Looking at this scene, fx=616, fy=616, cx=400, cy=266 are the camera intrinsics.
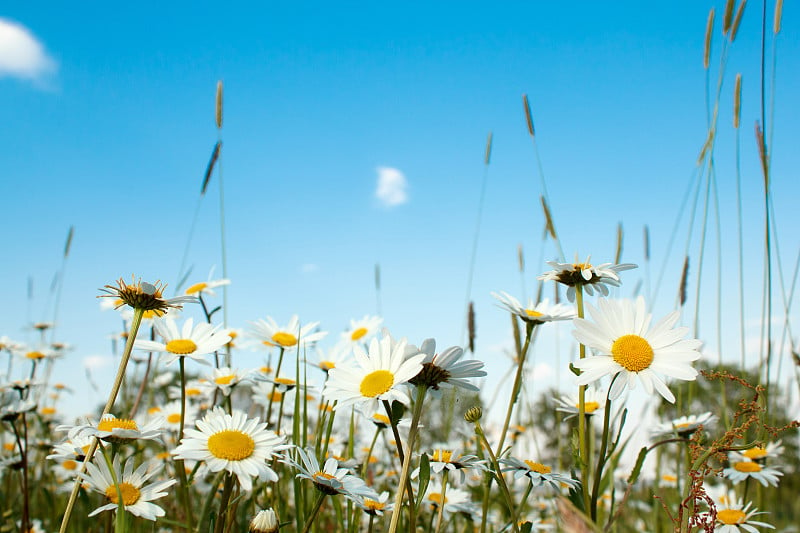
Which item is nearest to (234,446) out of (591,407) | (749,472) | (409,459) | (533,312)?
(409,459)

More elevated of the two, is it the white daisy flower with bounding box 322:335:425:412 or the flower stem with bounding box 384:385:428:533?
the white daisy flower with bounding box 322:335:425:412

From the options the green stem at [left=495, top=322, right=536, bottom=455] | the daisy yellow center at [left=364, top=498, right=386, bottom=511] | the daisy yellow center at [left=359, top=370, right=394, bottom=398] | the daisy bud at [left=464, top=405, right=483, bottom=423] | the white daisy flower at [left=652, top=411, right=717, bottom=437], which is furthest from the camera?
the white daisy flower at [left=652, top=411, right=717, bottom=437]

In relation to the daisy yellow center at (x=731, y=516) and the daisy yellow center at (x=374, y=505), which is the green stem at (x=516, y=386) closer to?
the daisy yellow center at (x=374, y=505)

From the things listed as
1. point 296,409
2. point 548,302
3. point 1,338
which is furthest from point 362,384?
point 1,338

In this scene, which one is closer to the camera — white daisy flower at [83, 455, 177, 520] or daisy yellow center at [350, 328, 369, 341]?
white daisy flower at [83, 455, 177, 520]

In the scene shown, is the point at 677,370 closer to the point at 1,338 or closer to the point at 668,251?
the point at 668,251

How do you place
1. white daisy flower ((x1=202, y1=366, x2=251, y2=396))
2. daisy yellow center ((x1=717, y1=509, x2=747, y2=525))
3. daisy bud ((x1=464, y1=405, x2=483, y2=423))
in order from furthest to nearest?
1. white daisy flower ((x1=202, y1=366, x2=251, y2=396))
2. daisy yellow center ((x1=717, y1=509, x2=747, y2=525))
3. daisy bud ((x1=464, y1=405, x2=483, y2=423))

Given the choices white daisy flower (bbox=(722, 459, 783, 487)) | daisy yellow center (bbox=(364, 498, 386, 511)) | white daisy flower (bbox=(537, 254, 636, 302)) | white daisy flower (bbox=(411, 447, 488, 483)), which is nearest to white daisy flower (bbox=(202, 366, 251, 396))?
daisy yellow center (bbox=(364, 498, 386, 511))

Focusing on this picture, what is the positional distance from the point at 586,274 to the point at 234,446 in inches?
34.6

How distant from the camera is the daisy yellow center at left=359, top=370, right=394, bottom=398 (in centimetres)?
118

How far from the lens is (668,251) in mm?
3094

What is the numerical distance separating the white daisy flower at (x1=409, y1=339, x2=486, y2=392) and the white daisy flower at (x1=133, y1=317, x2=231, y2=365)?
587mm

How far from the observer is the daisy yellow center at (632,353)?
1.22m

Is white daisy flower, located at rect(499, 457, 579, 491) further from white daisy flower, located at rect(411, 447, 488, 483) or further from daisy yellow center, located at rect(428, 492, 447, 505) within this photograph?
daisy yellow center, located at rect(428, 492, 447, 505)
